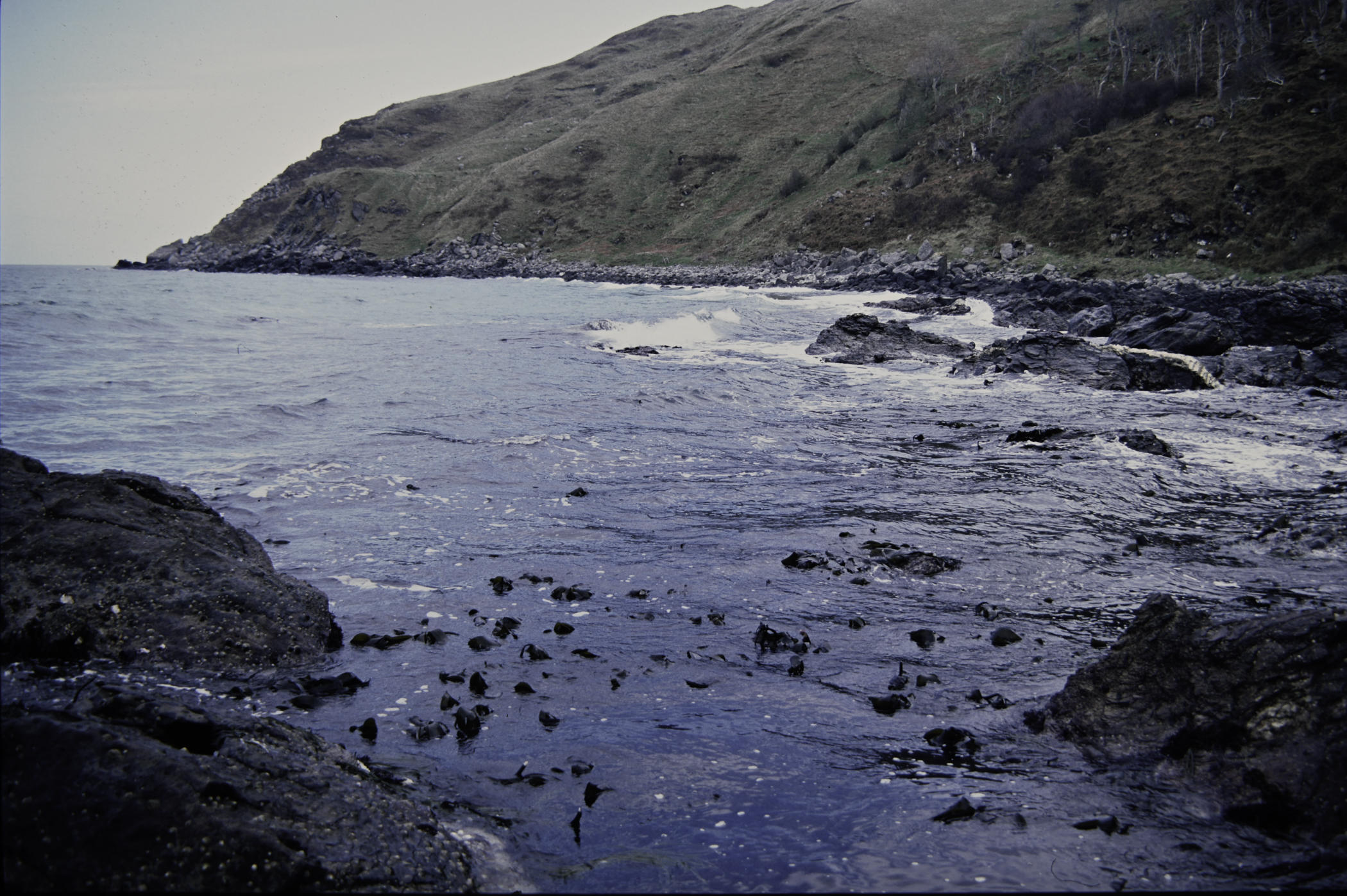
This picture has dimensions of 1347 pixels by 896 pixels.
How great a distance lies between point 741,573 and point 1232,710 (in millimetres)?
4612

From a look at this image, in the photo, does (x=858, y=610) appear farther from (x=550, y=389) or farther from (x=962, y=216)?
(x=962, y=216)

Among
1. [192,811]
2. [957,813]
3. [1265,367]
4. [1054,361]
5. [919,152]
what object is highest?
[919,152]

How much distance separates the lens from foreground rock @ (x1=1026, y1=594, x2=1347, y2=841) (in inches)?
154

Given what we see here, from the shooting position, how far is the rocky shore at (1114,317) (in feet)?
60.7

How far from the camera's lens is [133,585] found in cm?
571

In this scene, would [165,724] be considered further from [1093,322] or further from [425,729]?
[1093,322]

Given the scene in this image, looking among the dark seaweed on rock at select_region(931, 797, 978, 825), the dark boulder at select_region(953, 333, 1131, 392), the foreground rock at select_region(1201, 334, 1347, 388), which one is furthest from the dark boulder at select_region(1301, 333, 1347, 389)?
the dark seaweed on rock at select_region(931, 797, 978, 825)

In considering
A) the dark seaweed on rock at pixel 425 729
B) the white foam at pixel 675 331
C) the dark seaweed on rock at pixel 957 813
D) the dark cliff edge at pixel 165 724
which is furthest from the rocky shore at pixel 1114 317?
the dark cliff edge at pixel 165 724

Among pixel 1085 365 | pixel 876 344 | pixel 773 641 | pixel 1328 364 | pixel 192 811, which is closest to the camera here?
pixel 192 811

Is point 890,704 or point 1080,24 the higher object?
point 1080,24

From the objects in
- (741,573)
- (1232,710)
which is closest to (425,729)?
(741,573)

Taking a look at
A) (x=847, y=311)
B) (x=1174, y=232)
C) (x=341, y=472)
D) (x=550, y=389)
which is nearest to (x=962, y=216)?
(x=1174, y=232)

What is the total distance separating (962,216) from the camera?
58.2m

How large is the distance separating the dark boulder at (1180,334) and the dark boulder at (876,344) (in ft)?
15.8
